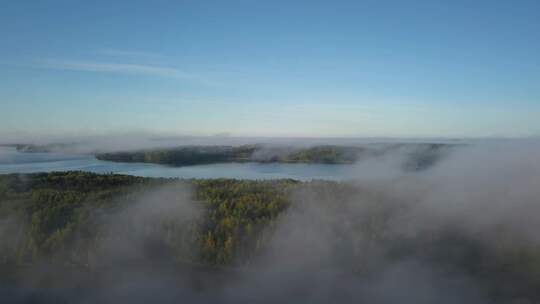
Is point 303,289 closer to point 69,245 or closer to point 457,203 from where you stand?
point 69,245

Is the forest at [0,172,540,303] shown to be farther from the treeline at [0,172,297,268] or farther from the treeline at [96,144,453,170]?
the treeline at [96,144,453,170]

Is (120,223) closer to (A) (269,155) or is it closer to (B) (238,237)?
(B) (238,237)

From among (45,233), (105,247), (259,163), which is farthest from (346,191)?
(259,163)

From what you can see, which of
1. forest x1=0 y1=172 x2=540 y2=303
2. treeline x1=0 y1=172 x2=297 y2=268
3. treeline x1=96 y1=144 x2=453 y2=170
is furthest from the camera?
treeline x1=96 y1=144 x2=453 y2=170

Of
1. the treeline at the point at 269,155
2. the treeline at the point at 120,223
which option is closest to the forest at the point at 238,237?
the treeline at the point at 120,223

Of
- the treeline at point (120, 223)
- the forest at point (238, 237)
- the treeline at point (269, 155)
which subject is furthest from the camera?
the treeline at point (269, 155)

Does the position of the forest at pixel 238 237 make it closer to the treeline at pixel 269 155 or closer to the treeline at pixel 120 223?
the treeline at pixel 120 223

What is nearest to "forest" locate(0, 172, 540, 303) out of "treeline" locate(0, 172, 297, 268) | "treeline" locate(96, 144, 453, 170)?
"treeline" locate(0, 172, 297, 268)

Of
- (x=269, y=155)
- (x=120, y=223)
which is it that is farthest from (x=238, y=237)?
(x=269, y=155)

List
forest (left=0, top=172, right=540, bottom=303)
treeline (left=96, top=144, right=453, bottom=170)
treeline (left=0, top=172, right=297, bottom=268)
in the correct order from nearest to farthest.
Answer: forest (left=0, top=172, right=540, bottom=303) < treeline (left=0, top=172, right=297, bottom=268) < treeline (left=96, top=144, right=453, bottom=170)
